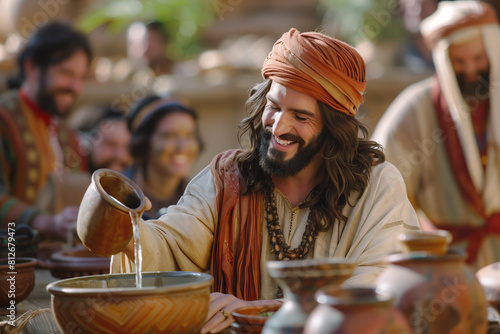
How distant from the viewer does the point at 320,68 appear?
12.2 ft

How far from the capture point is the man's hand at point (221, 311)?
9.72ft

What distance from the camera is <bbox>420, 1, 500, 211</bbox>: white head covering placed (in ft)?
22.6

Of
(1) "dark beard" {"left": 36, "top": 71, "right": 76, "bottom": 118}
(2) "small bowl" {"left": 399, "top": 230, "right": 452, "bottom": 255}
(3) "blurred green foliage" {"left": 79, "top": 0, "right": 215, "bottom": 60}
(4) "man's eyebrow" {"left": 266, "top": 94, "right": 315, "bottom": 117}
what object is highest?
(3) "blurred green foliage" {"left": 79, "top": 0, "right": 215, "bottom": 60}

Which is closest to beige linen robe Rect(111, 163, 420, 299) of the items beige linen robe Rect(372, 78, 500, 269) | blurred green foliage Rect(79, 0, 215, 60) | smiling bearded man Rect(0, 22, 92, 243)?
smiling bearded man Rect(0, 22, 92, 243)

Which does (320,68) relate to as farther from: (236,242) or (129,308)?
(129,308)

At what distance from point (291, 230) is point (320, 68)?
2.39 ft

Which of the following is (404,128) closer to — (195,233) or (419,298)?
(195,233)

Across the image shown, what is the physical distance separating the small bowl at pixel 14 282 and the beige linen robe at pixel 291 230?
1.49ft

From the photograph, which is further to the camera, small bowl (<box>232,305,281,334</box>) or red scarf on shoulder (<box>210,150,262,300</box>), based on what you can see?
red scarf on shoulder (<box>210,150,262,300</box>)

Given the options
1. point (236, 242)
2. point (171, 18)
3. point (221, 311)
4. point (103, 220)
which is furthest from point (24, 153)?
point (171, 18)

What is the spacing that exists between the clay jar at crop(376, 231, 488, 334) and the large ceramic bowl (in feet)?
1.95

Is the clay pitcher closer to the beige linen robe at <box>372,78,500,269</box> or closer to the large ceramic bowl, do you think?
the large ceramic bowl

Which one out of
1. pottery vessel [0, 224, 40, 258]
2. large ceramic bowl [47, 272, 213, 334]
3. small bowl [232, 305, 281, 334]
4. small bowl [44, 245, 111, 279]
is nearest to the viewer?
large ceramic bowl [47, 272, 213, 334]

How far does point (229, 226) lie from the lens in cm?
A: 383
